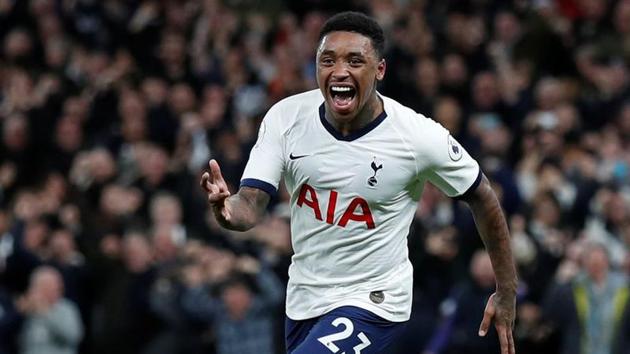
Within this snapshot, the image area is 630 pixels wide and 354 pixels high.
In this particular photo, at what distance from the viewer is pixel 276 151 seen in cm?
699

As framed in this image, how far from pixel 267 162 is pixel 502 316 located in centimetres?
133

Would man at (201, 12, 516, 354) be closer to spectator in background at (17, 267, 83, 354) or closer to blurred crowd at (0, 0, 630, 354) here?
blurred crowd at (0, 0, 630, 354)

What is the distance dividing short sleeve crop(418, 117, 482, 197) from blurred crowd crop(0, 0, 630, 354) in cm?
481

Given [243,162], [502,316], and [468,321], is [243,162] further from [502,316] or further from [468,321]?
[502,316]

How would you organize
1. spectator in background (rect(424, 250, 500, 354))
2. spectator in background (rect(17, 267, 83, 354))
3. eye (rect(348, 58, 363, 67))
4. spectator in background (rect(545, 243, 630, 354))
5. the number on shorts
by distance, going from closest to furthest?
the number on shorts → eye (rect(348, 58, 363, 67)) → spectator in background (rect(424, 250, 500, 354)) → spectator in background (rect(545, 243, 630, 354)) → spectator in background (rect(17, 267, 83, 354))

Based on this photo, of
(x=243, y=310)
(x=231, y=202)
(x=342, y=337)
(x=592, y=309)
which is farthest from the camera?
(x=243, y=310)

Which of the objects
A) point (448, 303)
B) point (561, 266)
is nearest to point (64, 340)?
point (448, 303)

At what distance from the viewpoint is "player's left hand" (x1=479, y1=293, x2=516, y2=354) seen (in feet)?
23.0

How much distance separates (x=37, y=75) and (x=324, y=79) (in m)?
11.3

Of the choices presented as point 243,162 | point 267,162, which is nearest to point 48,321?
point 243,162

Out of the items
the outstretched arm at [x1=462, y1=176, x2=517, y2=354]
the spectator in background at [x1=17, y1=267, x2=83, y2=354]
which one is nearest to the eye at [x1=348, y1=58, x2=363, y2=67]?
the outstretched arm at [x1=462, y1=176, x2=517, y2=354]

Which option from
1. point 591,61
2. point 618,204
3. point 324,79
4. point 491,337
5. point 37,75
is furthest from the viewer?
point 37,75

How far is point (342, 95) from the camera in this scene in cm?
684

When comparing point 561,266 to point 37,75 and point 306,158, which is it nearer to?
point 306,158
